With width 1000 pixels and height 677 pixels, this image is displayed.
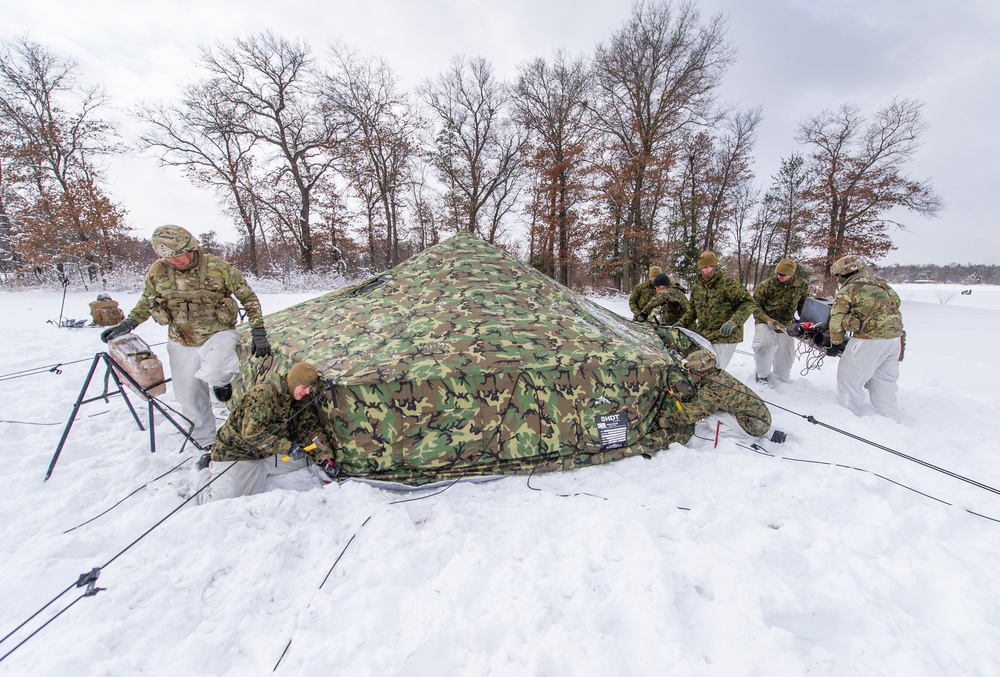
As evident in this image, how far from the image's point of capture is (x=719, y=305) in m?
4.82

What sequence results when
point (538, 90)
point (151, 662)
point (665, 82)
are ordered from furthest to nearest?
point (538, 90), point (665, 82), point (151, 662)

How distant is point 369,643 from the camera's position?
1630 millimetres

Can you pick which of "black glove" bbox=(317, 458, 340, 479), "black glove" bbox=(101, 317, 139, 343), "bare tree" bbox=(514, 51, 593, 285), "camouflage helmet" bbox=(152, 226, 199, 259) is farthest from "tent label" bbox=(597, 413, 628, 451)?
"bare tree" bbox=(514, 51, 593, 285)

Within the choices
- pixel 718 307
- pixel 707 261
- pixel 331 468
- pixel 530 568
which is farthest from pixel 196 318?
pixel 718 307

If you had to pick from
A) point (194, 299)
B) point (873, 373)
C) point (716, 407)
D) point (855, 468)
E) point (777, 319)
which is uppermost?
point (194, 299)

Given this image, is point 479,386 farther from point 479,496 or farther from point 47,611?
point 47,611

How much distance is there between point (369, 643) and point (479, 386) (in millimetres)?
1620

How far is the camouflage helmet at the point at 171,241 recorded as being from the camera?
2912 millimetres

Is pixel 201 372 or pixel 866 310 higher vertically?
pixel 866 310

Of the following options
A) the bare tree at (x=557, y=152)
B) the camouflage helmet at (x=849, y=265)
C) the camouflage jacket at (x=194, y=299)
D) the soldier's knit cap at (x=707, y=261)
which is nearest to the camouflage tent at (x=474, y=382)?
the camouflage jacket at (x=194, y=299)

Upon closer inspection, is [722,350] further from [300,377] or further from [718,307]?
[300,377]

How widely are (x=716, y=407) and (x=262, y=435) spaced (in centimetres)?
358

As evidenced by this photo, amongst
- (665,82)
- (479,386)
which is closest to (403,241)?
(665,82)

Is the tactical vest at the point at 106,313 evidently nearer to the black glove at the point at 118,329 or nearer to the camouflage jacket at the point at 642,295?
the black glove at the point at 118,329
